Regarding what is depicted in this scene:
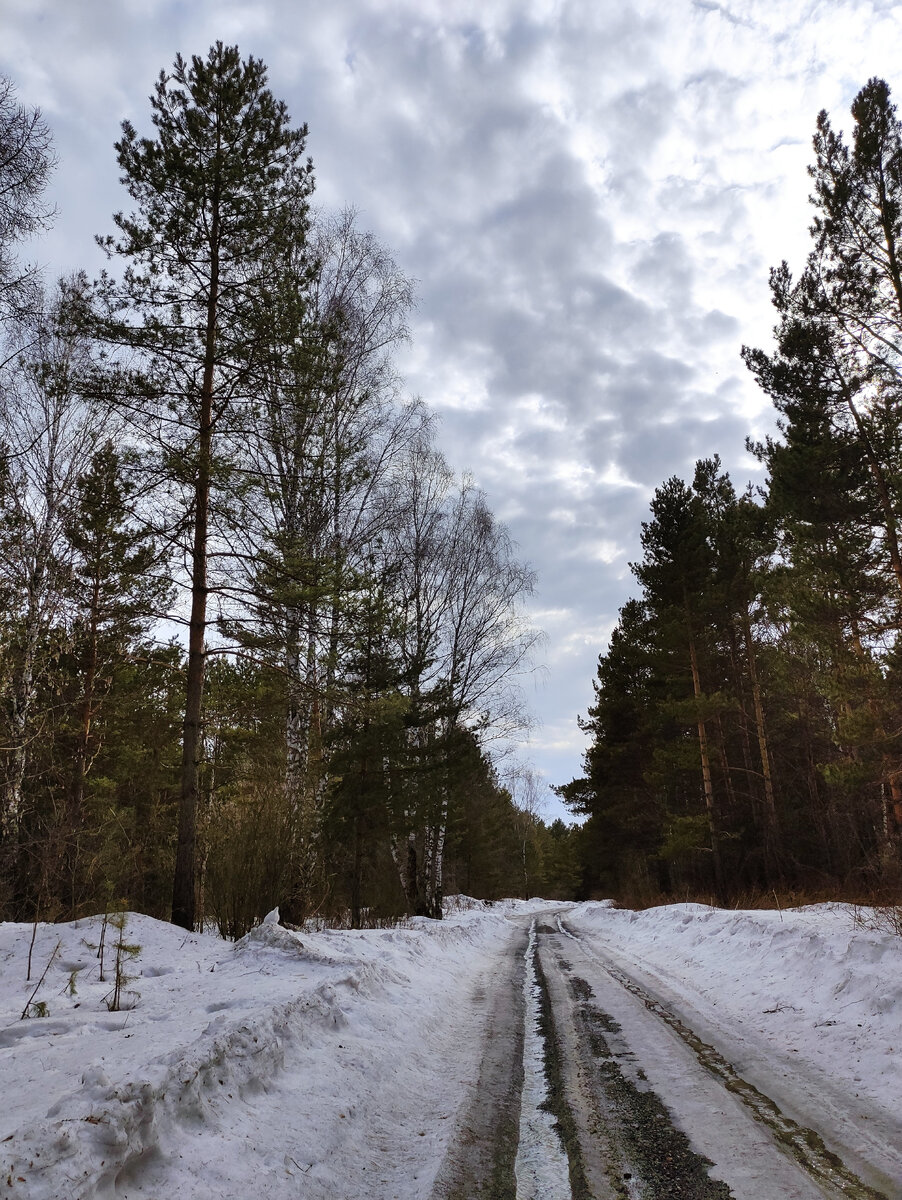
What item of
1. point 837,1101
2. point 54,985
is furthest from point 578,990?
point 54,985

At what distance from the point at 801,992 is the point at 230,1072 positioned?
5.56 metres

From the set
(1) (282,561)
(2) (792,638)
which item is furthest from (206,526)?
(2) (792,638)

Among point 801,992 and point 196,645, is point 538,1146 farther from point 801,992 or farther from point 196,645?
point 196,645

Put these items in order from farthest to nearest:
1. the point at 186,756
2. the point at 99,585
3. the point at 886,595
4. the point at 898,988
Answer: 1. the point at 886,595
2. the point at 99,585
3. the point at 186,756
4. the point at 898,988

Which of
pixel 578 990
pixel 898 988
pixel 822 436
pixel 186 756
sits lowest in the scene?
pixel 578 990

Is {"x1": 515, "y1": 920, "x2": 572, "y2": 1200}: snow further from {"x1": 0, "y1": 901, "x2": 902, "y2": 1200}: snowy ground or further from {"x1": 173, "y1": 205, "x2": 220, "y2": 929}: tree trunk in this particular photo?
{"x1": 173, "y1": 205, "x2": 220, "y2": 929}: tree trunk

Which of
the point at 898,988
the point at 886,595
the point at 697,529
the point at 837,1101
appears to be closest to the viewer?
the point at 837,1101

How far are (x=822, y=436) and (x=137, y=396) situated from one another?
1306cm

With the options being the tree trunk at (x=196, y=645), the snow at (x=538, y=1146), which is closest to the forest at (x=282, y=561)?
the tree trunk at (x=196, y=645)

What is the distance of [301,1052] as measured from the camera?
434 centimetres

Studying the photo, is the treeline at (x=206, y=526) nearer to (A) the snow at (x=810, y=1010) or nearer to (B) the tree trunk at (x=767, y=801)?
(A) the snow at (x=810, y=1010)

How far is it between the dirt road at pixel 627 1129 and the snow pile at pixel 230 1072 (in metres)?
0.27

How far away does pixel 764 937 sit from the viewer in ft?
29.3

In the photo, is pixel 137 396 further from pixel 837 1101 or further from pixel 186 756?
pixel 837 1101
